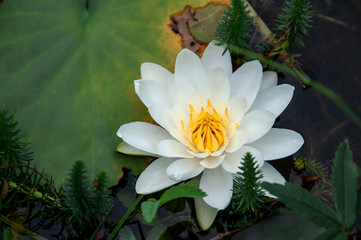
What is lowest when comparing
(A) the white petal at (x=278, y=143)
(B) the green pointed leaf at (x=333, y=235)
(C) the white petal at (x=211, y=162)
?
(B) the green pointed leaf at (x=333, y=235)

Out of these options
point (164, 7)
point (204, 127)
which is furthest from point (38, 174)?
point (164, 7)

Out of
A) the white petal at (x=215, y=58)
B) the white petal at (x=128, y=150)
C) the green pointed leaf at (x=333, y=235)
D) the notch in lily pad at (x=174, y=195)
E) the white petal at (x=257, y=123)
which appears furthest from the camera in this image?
the white petal at (x=215, y=58)

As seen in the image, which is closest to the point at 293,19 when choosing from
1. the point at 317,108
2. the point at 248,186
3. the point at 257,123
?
the point at 317,108

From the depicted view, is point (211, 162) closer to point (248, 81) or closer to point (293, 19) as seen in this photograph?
point (248, 81)

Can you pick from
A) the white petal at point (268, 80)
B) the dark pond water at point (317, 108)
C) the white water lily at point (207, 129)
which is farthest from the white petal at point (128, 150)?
the white petal at point (268, 80)

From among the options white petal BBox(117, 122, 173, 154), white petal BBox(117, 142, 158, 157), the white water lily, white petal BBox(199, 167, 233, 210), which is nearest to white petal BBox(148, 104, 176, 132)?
the white water lily

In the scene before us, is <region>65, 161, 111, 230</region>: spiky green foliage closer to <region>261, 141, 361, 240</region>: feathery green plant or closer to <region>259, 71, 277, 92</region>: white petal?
<region>261, 141, 361, 240</region>: feathery green plant

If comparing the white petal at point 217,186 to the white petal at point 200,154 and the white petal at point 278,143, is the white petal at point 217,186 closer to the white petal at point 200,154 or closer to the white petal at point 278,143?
the white petal at point 200,154
